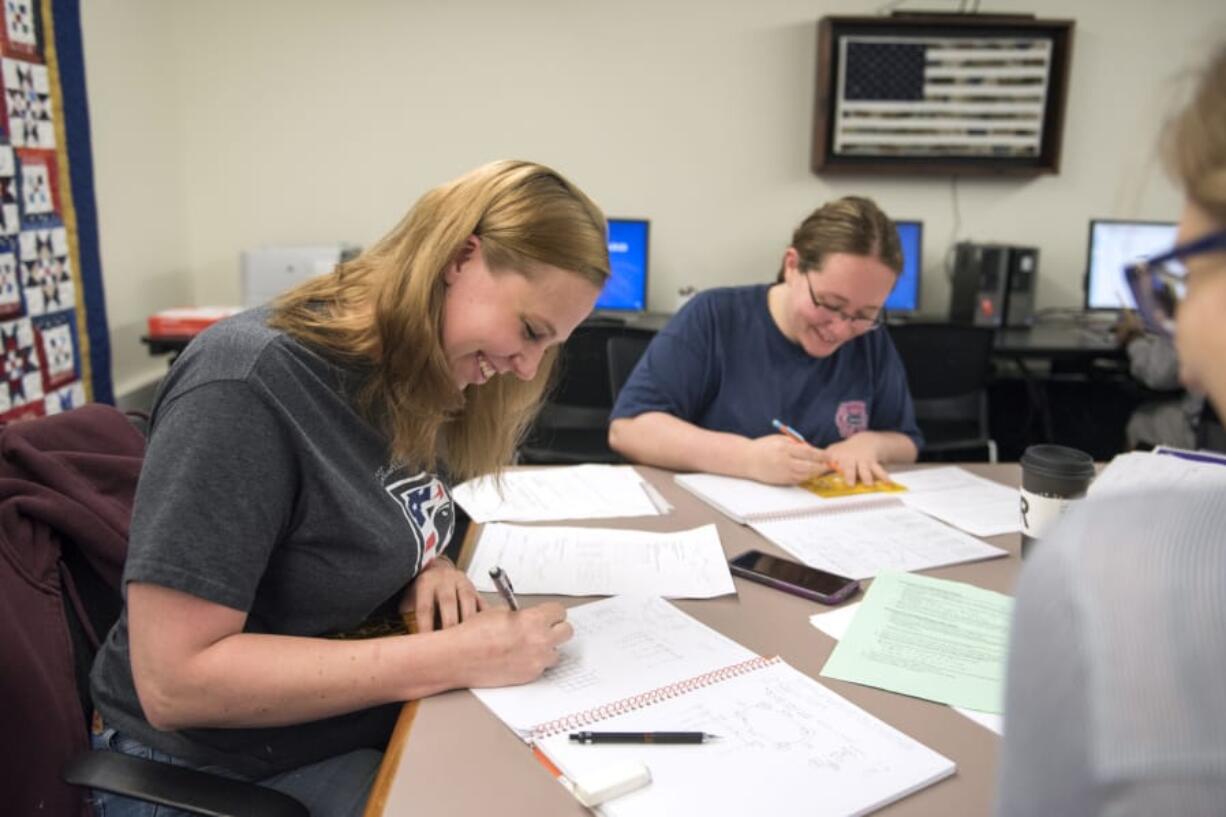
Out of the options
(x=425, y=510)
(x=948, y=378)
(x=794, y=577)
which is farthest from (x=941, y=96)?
(x=425, y=510)

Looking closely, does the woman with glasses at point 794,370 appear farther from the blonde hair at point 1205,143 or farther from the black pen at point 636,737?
the blonde hair at point 1205,143

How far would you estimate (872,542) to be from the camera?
1.36m

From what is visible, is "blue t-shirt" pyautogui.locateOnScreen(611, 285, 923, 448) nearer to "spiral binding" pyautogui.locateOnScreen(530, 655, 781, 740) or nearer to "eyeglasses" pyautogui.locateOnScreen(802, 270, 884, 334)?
"eyeglasses" pyautogui.locateOnScreen(802, 270, 884, 334)

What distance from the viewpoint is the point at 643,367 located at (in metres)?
1.87

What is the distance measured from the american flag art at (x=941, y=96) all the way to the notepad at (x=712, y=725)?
3050 mm

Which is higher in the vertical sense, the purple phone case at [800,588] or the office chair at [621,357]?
the office chair at [621,357]

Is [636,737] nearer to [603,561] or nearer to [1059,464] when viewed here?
[603,561]

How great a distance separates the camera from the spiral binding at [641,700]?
0.84m

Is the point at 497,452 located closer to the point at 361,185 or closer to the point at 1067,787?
the point at 1067,787

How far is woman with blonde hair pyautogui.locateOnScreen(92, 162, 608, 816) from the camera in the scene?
33.4 inches

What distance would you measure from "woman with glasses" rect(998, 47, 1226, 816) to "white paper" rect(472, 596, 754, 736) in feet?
1.69

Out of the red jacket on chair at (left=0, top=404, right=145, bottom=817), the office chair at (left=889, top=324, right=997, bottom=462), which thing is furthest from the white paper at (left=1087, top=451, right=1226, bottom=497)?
the office chair at (left=889, top=324, right=997, bottom=462)

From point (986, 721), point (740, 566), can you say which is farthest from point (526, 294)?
point (986, 721)

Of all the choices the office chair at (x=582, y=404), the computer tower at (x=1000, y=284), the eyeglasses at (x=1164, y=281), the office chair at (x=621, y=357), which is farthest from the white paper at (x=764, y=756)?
the computer tower at (x=1000, y=284)
